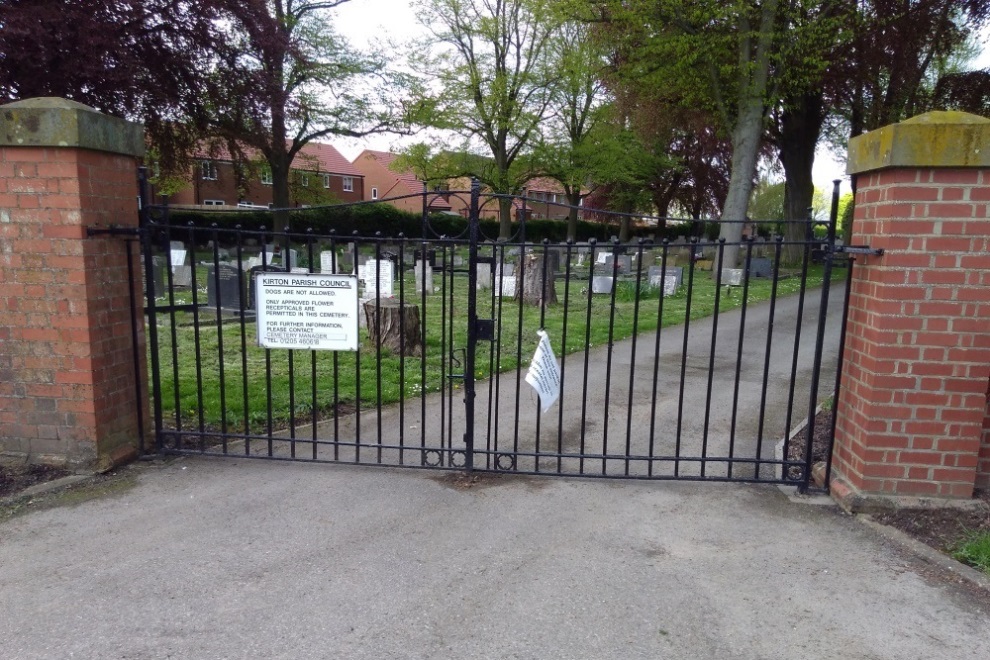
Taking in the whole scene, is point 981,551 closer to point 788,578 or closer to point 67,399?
point 788,578

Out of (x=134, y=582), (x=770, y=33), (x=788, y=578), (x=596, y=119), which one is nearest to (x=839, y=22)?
(x=770, y=33)

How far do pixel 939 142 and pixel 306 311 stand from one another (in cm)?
363

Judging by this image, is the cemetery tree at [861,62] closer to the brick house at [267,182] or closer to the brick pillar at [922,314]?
the brick house at [267,182]

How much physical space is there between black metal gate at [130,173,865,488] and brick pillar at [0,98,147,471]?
0.27 m

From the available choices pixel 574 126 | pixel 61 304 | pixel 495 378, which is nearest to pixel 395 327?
pixel 495 378

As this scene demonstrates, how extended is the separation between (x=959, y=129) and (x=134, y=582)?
449cm

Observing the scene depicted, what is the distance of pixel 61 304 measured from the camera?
4.08 metres

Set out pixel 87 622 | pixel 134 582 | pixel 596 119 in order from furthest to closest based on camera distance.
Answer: pixel 596 119 → pixel 134 582 → pixel 87 622

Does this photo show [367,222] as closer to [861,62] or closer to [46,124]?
[861,62]

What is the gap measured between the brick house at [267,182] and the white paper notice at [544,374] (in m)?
11.4

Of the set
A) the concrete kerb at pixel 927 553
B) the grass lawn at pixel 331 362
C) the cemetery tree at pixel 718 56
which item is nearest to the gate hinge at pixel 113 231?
the grass lawn at pixel 331 362

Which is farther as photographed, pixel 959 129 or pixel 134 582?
pixel 959 129

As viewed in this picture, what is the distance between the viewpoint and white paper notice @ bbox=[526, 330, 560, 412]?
4176 mm

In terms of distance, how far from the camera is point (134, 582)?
3.05m
